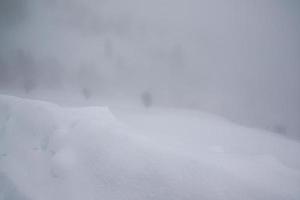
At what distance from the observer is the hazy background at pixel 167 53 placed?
1169cm

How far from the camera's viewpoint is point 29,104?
3.05 meters

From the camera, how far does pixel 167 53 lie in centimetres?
1251

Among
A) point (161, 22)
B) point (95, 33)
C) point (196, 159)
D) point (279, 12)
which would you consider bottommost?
point (196, 159)

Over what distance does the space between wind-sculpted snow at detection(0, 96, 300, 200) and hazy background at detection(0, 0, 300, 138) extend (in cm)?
887

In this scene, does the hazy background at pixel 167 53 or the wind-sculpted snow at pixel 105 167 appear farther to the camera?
the hazy background at pixel 167 53

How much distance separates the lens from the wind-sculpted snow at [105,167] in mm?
1754

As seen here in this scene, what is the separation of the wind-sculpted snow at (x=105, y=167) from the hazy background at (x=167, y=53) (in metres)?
8.87

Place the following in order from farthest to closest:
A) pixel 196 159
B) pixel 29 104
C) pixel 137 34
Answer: pixel 137 34 < pixel 29 104 < pixel 196 159

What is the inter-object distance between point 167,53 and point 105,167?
1130cm

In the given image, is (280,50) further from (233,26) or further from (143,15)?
(143,15)

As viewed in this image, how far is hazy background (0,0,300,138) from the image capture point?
11.7 meters

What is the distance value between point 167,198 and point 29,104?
8.63 feet

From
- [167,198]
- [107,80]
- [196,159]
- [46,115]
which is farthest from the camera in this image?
[107,80]

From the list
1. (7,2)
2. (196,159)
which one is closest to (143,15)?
(7,2)
